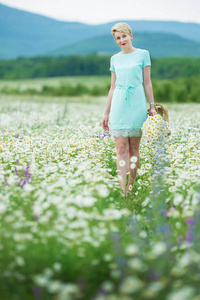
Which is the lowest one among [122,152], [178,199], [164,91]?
[178,199]

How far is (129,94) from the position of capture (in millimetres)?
5945

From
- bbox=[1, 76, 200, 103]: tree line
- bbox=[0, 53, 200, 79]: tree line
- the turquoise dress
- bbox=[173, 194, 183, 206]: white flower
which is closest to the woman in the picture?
the turquoise dress

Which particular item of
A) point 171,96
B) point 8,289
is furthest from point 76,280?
point 171,96

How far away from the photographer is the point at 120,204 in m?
5.67

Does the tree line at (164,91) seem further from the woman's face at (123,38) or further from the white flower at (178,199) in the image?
the white flower at (178,199)

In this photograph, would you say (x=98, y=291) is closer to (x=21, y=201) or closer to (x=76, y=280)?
(x=76, y=280)

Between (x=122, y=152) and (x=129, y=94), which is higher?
(x=129, y=94)

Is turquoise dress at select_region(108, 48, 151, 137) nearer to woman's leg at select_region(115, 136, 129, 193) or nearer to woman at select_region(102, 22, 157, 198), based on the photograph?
woman at select_region(102, 22, 157, 198)

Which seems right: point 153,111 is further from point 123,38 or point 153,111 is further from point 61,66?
point 61,66

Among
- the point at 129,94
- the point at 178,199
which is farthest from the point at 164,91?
the point at 178,199

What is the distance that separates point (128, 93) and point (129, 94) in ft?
0.09

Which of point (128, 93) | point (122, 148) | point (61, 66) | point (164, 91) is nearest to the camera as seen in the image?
point (128, 93)

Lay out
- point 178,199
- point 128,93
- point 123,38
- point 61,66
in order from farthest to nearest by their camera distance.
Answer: point 61,66
point 128,93
point 123,38
point 178,199

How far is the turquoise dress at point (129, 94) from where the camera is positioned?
5863mm
